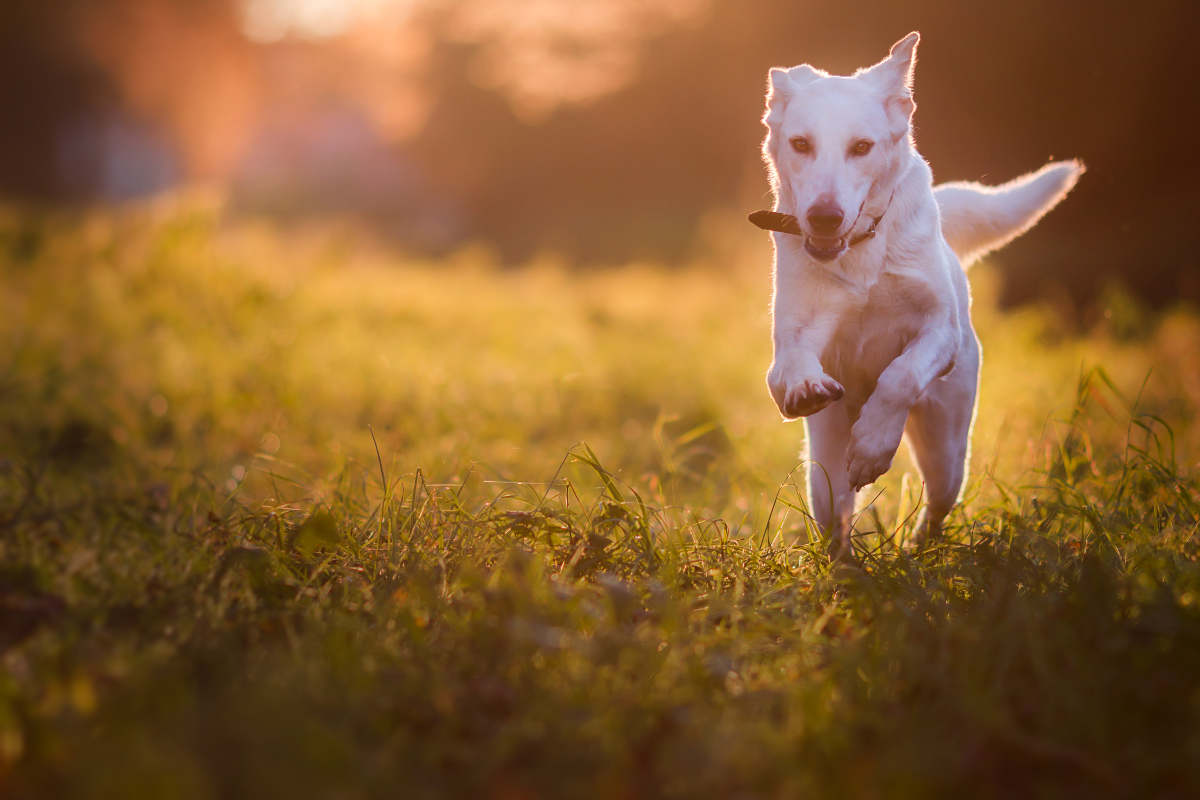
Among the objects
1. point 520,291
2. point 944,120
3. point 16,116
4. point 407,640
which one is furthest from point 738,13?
point 16,116

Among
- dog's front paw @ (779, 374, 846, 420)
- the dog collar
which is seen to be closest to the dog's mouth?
the dog collar

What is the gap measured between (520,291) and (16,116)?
18.1 m

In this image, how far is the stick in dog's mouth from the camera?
7.55ft

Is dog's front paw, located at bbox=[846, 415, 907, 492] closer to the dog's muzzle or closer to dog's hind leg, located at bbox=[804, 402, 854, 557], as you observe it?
the dog's muzzle

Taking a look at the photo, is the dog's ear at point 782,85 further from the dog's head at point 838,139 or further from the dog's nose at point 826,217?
the dog's nose at point 826,217

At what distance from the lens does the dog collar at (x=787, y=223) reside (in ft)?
8.07

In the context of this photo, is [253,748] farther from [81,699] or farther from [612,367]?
Result: [612,367]

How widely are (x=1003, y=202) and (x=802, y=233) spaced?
40.6 inches

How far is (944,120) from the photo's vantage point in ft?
14.7

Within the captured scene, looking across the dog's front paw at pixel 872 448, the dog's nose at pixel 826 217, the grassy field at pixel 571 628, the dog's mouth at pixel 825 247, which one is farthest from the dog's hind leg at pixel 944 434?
the dog's nose at pixel 826 217

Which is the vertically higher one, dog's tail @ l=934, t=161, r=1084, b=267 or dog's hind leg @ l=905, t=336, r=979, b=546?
dog's tail @ l=934, t=161, r=1084, b=267

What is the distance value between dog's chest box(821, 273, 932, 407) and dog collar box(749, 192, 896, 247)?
14 centimetres

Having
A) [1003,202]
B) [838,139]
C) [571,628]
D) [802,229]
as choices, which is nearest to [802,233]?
[802,229]

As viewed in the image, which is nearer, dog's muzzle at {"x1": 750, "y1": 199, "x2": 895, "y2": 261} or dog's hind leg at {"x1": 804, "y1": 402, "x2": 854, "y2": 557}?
dog's muzzle at {"x1": 750, "y1": 199, "x2": 895, "y2": 261}
